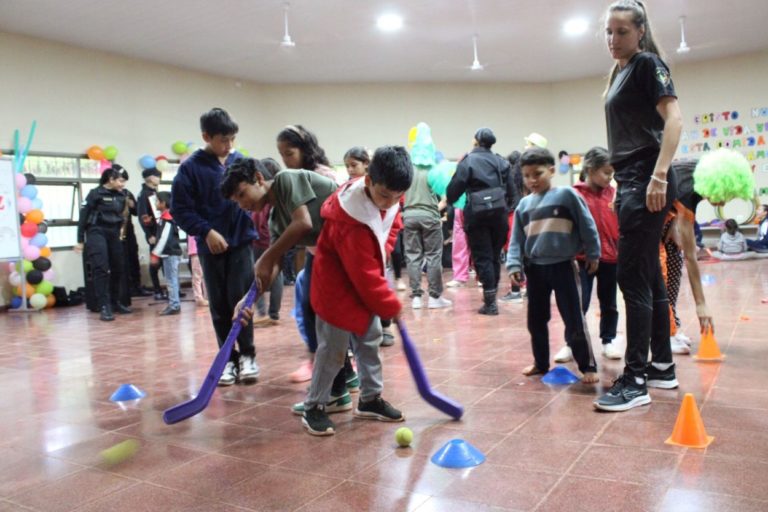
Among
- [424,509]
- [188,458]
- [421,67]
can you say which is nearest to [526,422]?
[424,509]

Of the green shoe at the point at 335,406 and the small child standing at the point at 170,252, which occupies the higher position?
the small child standing at the point at 170,252

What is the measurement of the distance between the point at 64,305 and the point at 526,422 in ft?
24.1

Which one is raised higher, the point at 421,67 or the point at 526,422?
the point at 421,67

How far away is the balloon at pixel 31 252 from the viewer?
7734 millimetres

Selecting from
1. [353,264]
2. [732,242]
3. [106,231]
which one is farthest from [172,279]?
[732,242]

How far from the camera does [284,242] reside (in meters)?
2.77

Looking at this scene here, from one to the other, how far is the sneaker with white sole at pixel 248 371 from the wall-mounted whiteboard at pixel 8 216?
17.2 feet

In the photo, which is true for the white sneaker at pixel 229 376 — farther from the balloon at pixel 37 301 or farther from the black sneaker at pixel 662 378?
the balloon at pixel 37 301

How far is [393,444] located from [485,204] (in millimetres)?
3475

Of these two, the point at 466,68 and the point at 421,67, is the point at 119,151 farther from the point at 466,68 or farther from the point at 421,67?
the point at 466,68

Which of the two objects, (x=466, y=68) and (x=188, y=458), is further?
(x=466, y=68)

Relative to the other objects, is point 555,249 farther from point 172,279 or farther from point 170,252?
point 170,252

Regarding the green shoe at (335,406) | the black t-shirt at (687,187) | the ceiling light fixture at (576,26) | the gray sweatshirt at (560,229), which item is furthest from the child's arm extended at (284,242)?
the ceiling light fixture at (576,26)

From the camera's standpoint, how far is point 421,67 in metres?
11.5
